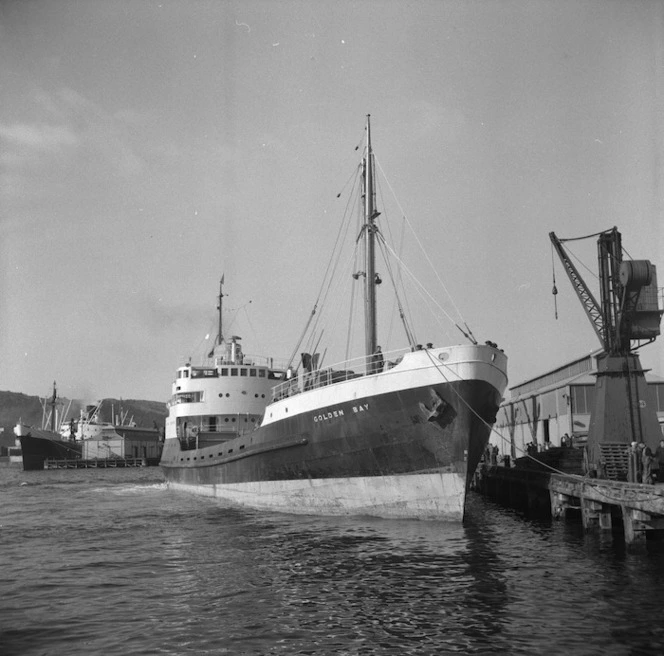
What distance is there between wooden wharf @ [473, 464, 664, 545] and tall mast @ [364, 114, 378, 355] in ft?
27.9

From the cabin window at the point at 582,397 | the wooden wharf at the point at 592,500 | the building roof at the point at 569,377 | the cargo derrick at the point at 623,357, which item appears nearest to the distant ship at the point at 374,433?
the wooden wharf at the point at 592,500

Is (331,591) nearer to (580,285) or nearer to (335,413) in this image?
(335,413)

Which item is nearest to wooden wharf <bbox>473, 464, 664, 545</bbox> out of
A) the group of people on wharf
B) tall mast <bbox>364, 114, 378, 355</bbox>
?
the group of people on wharf

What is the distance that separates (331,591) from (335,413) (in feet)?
29.8

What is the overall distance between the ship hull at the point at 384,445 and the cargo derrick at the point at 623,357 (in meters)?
8.46

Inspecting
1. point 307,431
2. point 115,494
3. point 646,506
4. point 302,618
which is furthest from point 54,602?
point 115,494

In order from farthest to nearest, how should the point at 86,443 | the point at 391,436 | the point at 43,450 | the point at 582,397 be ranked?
the point at 86,443, the point at 43,450, the point at 582,397, the point at 391,436

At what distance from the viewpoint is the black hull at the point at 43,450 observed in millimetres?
92562

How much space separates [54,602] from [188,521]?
11780mm

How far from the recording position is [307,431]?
22328 millimetres

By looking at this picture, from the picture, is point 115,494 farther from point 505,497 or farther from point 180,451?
point 505,497

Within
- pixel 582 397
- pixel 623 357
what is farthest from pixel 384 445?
pixel 582 397

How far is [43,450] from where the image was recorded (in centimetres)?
9525

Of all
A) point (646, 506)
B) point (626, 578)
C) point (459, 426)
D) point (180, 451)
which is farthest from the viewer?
point (180, 451)
